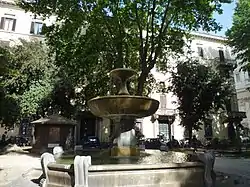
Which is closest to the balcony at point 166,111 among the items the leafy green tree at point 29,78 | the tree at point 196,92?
the tree at point 196,92

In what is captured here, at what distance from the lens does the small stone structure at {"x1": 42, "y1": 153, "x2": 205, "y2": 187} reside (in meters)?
4.98

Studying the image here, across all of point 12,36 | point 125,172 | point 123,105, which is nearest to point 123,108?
point 123,105

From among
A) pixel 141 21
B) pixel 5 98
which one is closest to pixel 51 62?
pixel 5 98

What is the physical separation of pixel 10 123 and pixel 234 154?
18.1 m

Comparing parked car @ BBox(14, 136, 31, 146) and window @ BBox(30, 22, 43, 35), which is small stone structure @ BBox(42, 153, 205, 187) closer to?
parked car @ BBox(14, 136, 31, 146)

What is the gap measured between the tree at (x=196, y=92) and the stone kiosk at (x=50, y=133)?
11.1 meters

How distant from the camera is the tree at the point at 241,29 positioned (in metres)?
20.4

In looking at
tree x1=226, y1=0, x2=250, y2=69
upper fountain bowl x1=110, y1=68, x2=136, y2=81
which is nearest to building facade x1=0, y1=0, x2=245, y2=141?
tree x1=226, y1=0, x2=250, y2=69

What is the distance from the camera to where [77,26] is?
15.0 metres

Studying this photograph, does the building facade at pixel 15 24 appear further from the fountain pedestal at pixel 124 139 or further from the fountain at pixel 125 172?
the fountain at pixel 125 172

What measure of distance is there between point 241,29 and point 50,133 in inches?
688

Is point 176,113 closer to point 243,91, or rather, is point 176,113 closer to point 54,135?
point 243,91

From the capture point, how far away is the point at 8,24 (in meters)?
28.9

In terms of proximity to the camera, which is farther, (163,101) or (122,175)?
(163,101)
